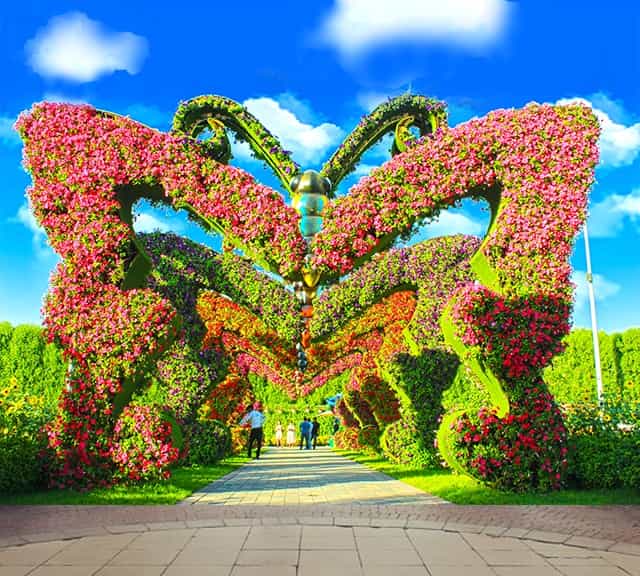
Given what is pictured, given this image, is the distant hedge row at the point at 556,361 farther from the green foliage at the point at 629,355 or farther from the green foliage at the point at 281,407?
the green foliage at the point at 281,407

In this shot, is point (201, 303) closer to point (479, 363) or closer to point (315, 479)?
point (315, 479)

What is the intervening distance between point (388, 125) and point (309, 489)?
17.9ft

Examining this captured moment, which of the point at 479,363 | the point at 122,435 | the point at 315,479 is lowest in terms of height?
the point at 315,479

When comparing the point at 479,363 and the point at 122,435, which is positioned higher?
the point at 479,363

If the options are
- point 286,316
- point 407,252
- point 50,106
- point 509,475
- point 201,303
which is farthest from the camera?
point 201,303

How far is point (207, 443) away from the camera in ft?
41.0

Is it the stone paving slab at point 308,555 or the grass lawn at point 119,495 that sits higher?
the stone paving slab at point 308,555

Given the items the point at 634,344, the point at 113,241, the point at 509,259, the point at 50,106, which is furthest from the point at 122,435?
the point at 634,344

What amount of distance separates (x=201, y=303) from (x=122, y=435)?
6.99m

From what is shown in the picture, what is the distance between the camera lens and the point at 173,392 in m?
11.5

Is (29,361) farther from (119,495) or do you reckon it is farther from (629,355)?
(629,355)

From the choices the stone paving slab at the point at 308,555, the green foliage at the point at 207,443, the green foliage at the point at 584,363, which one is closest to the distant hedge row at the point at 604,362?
the green foliage at the point at 584,363

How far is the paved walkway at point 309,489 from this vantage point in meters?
7.21

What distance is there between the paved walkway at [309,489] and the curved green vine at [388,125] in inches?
166
